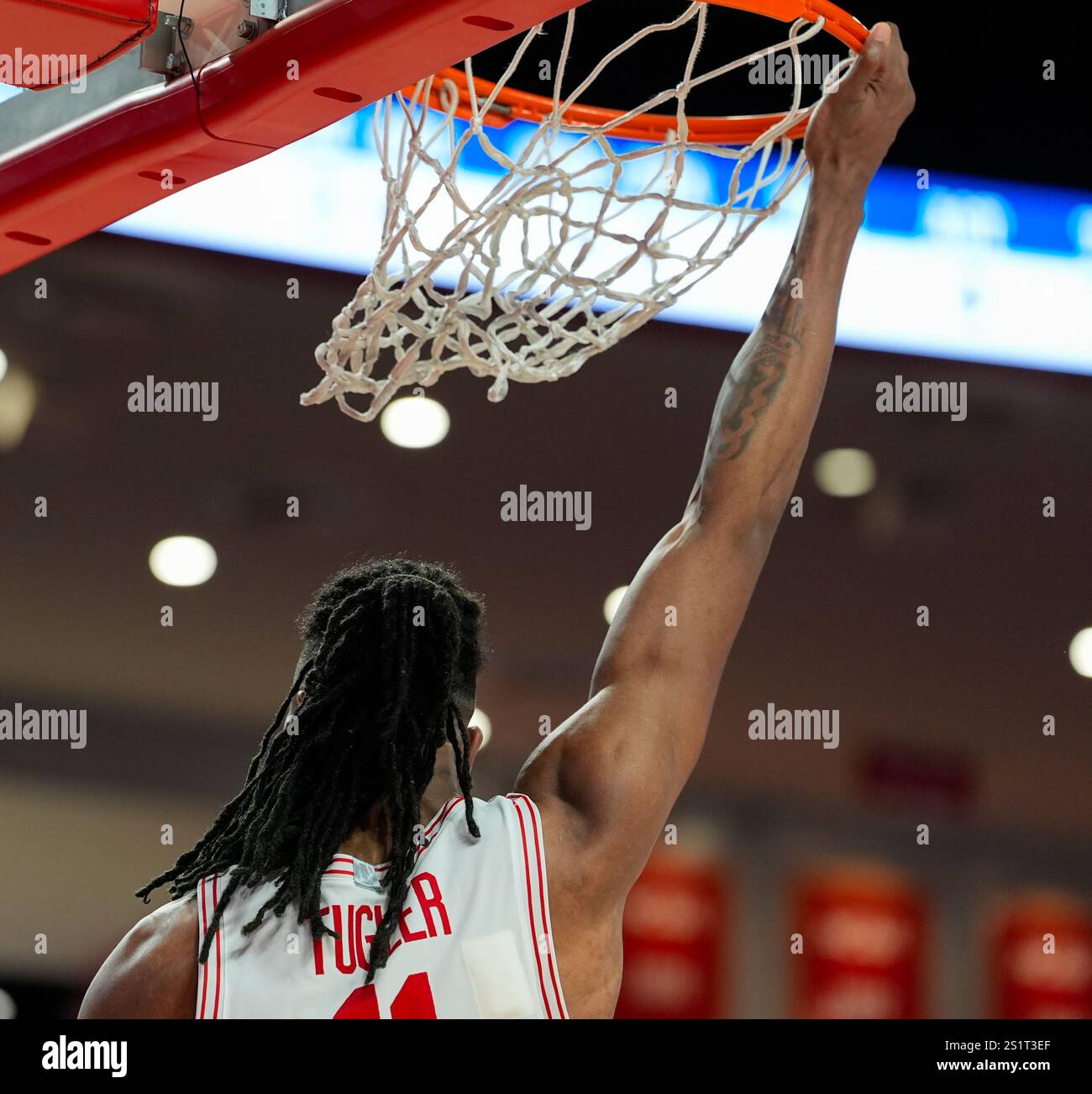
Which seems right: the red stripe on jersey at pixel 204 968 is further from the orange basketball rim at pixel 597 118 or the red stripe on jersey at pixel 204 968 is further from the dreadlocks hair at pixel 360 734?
the orange basketball rim at pixel 597 118

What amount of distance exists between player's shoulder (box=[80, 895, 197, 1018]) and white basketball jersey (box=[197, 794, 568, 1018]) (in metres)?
0.02

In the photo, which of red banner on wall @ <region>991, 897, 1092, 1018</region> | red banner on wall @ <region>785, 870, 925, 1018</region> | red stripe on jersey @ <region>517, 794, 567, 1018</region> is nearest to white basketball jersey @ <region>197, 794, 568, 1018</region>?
red stripe on jersey @ <region>517, 794, 567, 1018</region>

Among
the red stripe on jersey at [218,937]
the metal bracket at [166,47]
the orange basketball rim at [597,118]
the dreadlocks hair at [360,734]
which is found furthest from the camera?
the orange basketball rim at [597,118]

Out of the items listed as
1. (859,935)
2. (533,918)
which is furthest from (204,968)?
(859,935)

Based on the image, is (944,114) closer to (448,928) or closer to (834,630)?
(834,630)

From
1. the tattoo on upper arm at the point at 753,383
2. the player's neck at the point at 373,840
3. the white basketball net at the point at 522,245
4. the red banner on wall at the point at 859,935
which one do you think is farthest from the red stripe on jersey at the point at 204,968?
the red banner on wall at the point at 859,935

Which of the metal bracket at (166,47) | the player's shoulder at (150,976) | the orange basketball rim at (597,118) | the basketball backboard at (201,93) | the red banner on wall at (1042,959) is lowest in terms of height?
the red banner on wall at (1042,959)

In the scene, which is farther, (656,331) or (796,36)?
(656,331)

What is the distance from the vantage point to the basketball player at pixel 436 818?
1.33 m

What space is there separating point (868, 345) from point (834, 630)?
3.37 ft

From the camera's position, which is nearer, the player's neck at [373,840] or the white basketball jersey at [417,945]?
the white basketball jersey at [417,945]

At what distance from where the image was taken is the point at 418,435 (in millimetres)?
5277

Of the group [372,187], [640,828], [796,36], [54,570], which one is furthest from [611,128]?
[54,570]

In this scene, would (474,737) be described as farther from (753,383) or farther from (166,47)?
(166,47)
